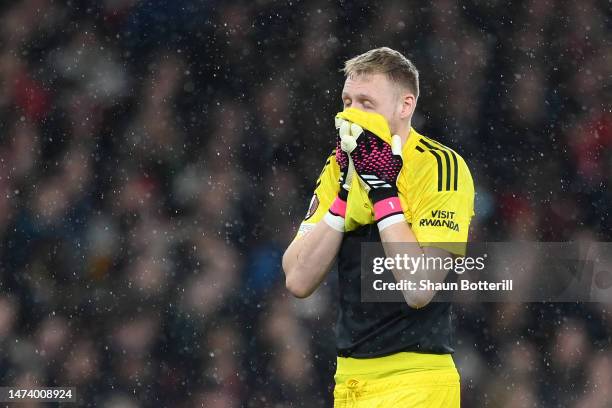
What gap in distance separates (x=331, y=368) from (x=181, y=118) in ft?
3.96

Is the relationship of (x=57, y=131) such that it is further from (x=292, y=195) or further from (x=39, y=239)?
(x=292, y=195)

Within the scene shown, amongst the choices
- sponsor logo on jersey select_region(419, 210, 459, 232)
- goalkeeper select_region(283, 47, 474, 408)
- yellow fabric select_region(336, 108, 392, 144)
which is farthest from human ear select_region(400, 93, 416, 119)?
sponsor logo on jersey select_region(419, 210, 459, 232)

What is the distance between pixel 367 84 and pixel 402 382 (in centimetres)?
64

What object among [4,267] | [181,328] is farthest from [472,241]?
[4,267]

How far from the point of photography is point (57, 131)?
4613 millimetres

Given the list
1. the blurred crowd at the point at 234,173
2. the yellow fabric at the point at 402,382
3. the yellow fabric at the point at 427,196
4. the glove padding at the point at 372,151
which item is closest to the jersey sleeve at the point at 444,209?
the yellow fabric at the point at 427,196

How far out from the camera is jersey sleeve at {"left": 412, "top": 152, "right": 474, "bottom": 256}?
2291 millimetres

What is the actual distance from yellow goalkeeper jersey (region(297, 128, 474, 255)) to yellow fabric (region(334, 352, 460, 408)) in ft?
0.81

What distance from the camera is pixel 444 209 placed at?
2.32 metres

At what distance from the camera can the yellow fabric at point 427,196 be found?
2.29 metres

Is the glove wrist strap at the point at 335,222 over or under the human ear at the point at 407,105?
under

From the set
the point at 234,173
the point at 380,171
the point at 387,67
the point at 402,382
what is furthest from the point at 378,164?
the point at 234,173

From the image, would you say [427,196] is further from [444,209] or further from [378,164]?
[378,164]

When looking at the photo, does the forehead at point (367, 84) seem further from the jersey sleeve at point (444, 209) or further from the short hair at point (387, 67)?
the jersey sleeve at point (444, 209)
